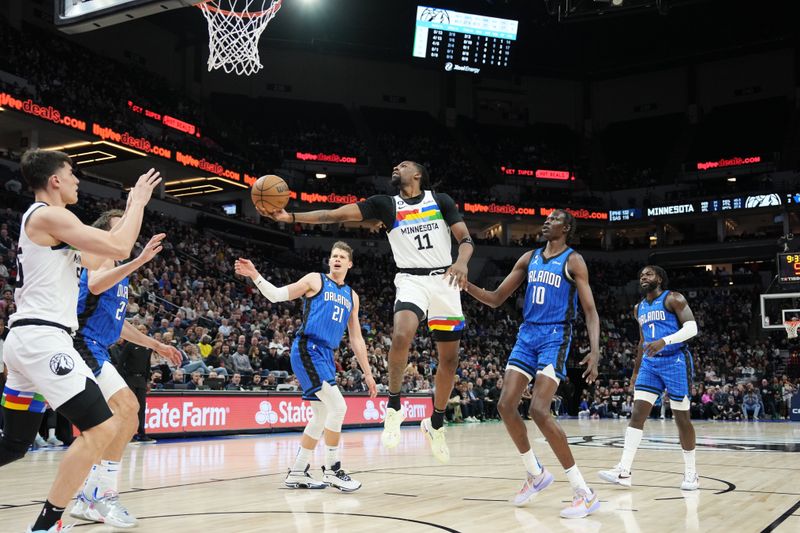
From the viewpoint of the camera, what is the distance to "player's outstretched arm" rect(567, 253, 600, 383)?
654 cm

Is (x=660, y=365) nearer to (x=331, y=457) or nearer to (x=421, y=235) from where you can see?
(x=421, y=235)

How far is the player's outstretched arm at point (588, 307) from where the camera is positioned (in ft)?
21.5

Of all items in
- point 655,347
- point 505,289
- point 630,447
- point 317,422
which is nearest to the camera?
point 505,289

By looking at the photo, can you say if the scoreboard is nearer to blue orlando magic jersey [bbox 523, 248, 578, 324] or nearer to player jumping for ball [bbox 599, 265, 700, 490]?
player jumping for ball [bbox 599, 265, 700, 490]

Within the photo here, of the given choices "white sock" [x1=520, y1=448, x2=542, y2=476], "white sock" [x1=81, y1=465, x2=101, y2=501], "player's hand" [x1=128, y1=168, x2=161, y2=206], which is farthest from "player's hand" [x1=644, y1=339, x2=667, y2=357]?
"white sock" [x1=81, y1=465, x2=101, y2=501]

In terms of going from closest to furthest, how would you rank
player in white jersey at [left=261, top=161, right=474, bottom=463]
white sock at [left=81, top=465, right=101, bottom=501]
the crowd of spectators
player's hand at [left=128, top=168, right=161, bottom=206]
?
player's hand at [left=128, top=168, right=161, bottom=206] < white sock at [left=81, top=465, right=101, bottom=501] < player in white jersey at [left=261, top=161, right=474, bottom=463] < the crowd of spectators

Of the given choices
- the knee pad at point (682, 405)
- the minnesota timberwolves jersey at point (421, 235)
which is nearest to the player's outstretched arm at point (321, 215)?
the minnesota timberwolves jersey at point (421, 235)

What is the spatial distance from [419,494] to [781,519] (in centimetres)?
307

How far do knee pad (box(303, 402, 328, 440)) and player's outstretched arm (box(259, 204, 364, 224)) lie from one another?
6.98 ft

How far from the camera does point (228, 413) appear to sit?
15820mm

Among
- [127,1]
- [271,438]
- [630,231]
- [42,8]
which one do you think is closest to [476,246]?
[630,231]

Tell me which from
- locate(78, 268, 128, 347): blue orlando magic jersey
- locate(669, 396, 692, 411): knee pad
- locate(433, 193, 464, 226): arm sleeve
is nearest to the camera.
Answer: locate(78, 268, 128, 347): blue orlando magic jersey

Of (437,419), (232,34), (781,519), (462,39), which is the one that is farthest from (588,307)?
(462,39)

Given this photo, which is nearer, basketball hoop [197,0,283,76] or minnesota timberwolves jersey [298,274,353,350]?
minnesota timberwolves jersey [298,274,353,350]
